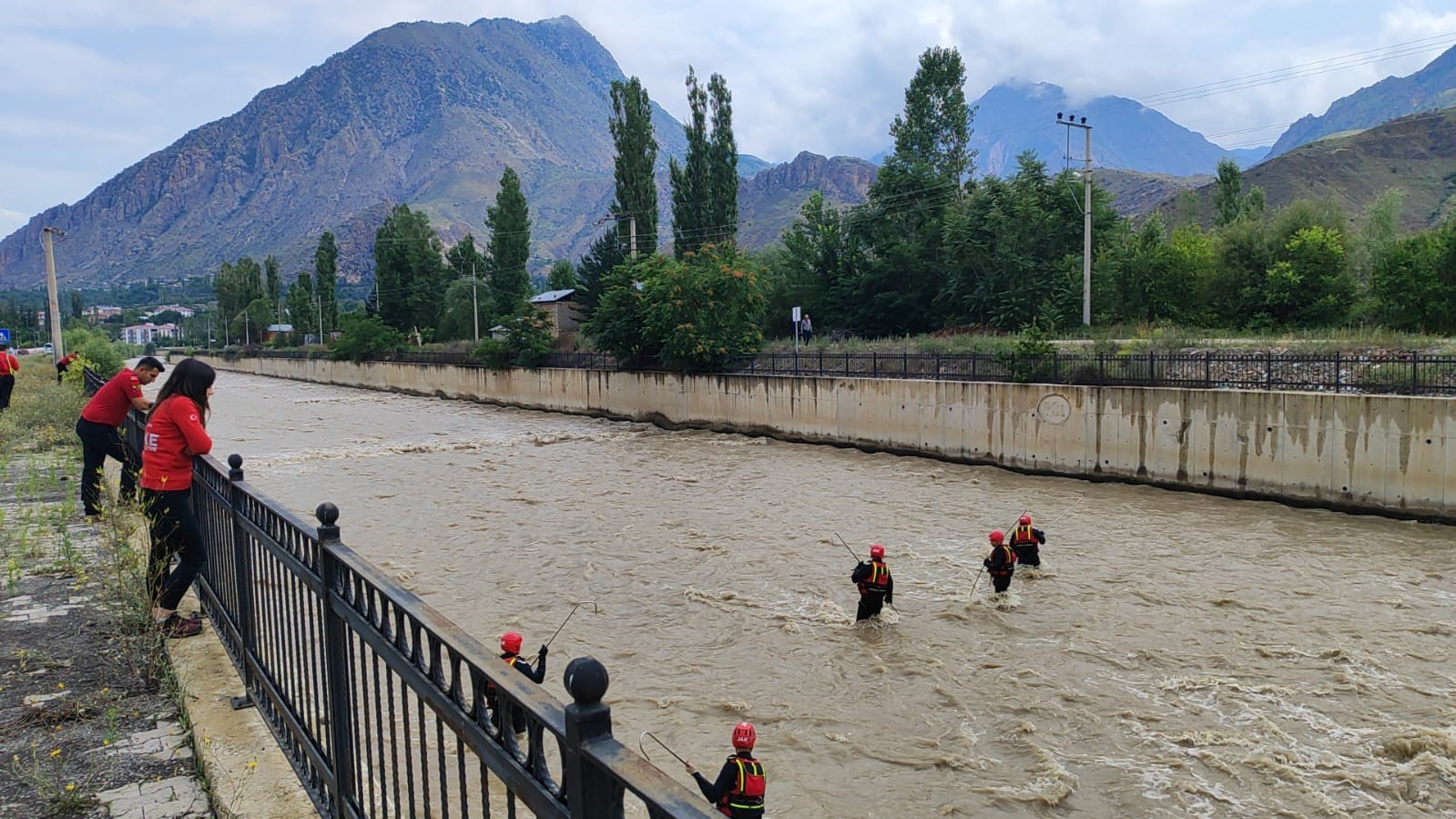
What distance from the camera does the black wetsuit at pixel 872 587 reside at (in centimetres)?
1028

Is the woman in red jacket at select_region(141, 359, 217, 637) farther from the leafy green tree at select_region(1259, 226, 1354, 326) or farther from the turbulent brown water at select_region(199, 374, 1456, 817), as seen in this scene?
the leafy green tree at select_region(1259, 226, 1354, 326)

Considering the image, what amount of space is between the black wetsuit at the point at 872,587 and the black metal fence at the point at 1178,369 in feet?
39.3

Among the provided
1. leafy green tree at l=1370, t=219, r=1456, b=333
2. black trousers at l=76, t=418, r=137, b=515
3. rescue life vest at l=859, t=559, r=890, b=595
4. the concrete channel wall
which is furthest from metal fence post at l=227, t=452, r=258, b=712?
leafy green tree at l=1370, t=219, r=1456, b=333

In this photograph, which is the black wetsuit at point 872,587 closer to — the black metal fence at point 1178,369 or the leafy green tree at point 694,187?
the black metal fence at point 1178,369

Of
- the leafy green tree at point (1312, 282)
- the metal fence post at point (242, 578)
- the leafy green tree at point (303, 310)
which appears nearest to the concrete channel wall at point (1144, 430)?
the leafy green tree at point (1312, 282)

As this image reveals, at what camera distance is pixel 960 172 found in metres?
51.1

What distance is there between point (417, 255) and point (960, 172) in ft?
170

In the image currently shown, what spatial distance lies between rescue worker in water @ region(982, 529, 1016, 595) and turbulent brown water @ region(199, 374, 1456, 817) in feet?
0.90

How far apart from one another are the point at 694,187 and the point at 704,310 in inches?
903

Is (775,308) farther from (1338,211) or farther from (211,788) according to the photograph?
(211,788)

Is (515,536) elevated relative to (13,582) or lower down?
lower down

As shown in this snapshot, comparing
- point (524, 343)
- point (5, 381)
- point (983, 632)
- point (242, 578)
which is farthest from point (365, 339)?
point (242, 578)

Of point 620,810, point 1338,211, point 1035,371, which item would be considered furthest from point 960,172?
point 620,810

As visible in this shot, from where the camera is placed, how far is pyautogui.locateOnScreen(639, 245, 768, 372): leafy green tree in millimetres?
33031
